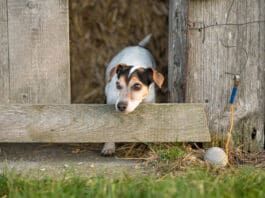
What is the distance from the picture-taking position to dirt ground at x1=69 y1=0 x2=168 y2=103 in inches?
251

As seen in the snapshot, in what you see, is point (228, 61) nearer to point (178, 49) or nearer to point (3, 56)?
point (178, 49)

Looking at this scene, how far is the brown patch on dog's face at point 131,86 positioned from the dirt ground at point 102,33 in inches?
68.1

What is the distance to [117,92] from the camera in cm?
474

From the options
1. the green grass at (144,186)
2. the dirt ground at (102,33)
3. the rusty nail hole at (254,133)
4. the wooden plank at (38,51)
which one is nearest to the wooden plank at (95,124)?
the wooden plank at (38,51)

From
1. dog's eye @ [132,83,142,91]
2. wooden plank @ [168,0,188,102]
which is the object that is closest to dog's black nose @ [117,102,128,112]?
dog's eye @ [132,83,142,91]

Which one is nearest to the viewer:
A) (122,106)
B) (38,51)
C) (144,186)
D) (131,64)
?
(144,186)

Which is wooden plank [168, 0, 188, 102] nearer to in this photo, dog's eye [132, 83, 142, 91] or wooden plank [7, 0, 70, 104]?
dog's eye [132, 83, 142, 91]

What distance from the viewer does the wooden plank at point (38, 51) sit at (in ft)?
14.9

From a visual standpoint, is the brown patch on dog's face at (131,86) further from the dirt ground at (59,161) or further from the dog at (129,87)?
the dirt ground at (59,161)

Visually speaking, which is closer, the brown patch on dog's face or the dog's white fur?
the brown patch on dog's face

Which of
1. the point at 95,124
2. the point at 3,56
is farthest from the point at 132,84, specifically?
the point at 3,56

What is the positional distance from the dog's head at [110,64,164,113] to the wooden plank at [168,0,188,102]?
0.42 feet

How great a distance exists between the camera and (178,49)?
4.54m

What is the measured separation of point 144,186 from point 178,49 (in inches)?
59.8
